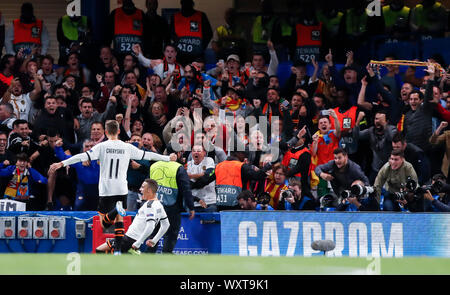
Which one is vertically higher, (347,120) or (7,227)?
(347,120)

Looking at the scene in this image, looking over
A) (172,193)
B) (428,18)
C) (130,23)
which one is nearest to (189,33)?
(130,23)

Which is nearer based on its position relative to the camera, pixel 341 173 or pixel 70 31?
pixel 341 173

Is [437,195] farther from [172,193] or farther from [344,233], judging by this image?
[172,193]

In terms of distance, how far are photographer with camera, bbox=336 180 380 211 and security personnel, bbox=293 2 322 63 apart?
498cm

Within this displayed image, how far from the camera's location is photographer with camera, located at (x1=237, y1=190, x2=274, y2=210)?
43.0 feet

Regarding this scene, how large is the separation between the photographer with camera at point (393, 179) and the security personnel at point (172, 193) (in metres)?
2.96

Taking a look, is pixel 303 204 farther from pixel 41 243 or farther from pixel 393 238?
pixel 41 243

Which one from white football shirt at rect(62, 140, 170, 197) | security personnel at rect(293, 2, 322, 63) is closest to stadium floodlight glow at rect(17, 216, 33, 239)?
white football shirt at rect(62, 140, 170, 197)

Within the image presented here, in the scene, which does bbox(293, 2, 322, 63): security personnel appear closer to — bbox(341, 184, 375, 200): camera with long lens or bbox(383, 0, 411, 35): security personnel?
bbox(383, 0, 411, 35): security personnel

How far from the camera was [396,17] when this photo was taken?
57.8 ft

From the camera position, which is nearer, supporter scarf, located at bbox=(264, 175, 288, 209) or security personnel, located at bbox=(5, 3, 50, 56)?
supporter scarf, located at bbox=(264, 175, 288, 209)

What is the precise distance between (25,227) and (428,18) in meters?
9.09

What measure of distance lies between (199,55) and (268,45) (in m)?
1.42

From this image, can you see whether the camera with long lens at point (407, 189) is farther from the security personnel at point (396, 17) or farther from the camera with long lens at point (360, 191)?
the security personnel at point (396, 17)
